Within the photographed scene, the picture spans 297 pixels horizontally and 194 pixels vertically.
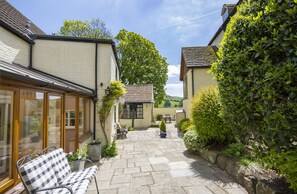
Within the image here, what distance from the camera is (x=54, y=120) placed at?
207 inches

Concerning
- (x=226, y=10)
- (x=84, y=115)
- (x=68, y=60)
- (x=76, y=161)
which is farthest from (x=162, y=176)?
(x=226, y=10)

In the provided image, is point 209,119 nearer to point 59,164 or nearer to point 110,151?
point 110,151

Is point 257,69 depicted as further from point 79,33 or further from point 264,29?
point 79,33

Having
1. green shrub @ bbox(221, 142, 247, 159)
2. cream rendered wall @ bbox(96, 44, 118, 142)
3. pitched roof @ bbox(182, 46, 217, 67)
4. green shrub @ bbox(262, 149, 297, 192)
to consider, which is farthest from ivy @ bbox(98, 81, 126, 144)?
green shrub @ bbox(262, 149, 297, 192)

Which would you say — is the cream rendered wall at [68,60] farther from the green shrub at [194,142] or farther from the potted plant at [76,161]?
the green shrub at [194,142]

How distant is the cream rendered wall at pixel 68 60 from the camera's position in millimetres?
8023

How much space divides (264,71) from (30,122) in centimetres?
509

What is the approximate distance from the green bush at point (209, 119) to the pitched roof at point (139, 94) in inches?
445

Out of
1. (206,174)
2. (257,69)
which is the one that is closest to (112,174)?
(206,174)

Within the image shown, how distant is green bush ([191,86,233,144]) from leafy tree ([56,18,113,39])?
19.8 metres

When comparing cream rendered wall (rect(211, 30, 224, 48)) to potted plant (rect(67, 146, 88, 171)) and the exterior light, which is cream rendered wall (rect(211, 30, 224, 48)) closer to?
the exterior light

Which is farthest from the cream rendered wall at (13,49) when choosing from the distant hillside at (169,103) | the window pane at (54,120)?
the distant hillside at (169,103)

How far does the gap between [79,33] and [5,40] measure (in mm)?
18080

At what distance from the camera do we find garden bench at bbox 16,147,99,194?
267cm
